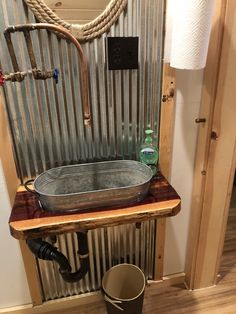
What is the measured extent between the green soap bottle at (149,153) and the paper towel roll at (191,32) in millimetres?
361

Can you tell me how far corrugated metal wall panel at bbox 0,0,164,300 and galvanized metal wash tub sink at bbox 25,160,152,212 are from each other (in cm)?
6

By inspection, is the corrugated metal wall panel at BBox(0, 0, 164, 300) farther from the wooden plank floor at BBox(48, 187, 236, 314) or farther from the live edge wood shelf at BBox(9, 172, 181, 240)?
the wooden plank floor at BBox(48, 187, 236, 314)

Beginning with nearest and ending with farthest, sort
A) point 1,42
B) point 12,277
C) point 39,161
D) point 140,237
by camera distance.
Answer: point 1,42 → point 39,161 → point 12,277 → point 140,237

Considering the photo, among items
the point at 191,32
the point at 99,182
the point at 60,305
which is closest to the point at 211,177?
the point at 99,182

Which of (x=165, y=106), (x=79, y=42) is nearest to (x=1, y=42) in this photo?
(x=79, y=42)

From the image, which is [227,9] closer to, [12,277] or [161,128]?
[161,128]

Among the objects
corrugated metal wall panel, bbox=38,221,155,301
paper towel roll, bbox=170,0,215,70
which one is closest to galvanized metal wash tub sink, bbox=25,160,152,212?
corrugated metal wall panel, bbox=38,221,155,301

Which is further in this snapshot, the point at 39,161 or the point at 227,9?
the point at 39,161

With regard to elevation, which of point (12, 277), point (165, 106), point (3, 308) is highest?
point (165, 106)

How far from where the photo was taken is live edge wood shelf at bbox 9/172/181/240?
899 mm

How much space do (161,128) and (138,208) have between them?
1.36ft

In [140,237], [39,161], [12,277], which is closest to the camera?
[39,161]

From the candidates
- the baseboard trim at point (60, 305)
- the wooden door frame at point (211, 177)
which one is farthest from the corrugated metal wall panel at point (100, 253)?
the wooden door frame at point (211, 177)

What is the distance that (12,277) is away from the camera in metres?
1.34
